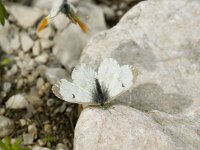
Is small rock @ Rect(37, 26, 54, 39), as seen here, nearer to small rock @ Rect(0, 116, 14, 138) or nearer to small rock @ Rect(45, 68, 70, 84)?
small rock @ Rect(45, 68, 70, 84)

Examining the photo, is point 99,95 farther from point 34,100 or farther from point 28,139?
point 34,100

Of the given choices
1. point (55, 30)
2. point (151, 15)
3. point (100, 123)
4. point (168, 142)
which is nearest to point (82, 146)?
point (100, 123)

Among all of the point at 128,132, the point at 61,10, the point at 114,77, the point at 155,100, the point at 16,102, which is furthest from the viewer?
the point at 16,102

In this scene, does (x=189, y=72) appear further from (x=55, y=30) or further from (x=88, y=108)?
(x=55, y=30)

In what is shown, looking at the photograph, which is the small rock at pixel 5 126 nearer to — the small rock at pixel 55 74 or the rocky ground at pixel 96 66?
the rocky ground at pixel 96 66

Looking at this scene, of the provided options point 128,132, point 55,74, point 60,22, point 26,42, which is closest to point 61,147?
point 55,74

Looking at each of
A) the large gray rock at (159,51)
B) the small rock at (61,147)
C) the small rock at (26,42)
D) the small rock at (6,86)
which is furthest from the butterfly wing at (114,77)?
the small rock at (26,42)
